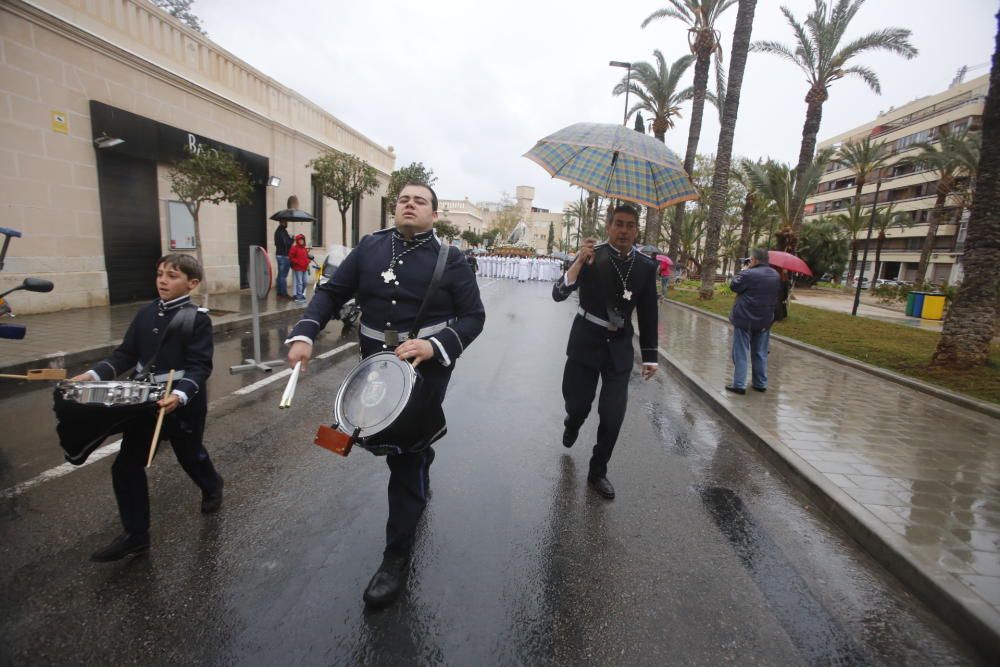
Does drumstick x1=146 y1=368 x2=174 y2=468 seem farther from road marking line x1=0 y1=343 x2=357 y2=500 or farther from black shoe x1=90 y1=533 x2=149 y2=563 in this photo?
road marking line x1=0 y1=343 x2=357 y2=500

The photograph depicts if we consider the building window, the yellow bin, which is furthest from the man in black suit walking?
the yellow bin

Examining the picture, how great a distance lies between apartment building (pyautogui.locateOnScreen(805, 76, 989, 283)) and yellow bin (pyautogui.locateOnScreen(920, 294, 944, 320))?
113 feet

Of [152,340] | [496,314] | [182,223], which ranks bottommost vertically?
[496,314]

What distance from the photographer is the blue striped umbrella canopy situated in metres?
4.04

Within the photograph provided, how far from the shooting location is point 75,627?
2.25 metres

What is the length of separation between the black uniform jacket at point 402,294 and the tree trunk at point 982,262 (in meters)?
8.42

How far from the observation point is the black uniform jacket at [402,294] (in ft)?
8.95

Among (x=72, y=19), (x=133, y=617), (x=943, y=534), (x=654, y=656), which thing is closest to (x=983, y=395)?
(x=943, y=534)

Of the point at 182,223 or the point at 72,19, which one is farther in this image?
the point at 182,223

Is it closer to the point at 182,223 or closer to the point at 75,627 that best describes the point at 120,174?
the point at 182,223

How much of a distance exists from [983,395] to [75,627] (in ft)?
31.3

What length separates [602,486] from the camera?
3.87 meters

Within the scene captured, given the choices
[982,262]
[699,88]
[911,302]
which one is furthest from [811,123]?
[982,262]

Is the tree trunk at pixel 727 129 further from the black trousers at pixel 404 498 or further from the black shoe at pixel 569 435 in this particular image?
the black trousers at pixel 404 498
